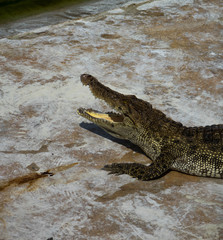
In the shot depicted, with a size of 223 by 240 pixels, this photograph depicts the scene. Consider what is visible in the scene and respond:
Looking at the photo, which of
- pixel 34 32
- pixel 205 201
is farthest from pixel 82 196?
pixel 34 32

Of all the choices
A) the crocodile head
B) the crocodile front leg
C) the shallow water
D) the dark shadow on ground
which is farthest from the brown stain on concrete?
the shallow water

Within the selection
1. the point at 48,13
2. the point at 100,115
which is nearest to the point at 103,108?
the point at 100,115

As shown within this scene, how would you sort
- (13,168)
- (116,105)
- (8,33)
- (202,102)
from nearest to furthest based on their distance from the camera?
(13,168)
(116,105)
(202,102)
(8,33)

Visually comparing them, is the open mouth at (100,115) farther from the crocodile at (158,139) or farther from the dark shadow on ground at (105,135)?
the dark shadow on ground at (105,135)

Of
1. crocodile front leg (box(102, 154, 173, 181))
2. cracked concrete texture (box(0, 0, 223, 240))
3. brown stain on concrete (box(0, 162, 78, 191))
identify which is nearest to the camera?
cracked concrete texture (box(0, 0, 223, 240))

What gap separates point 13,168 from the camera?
13.8 feet

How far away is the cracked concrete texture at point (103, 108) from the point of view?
354 cm

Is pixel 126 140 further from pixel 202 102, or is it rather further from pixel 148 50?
pixel 148 50

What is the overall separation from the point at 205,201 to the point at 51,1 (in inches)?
358

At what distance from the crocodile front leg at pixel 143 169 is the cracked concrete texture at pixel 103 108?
A: 87mm

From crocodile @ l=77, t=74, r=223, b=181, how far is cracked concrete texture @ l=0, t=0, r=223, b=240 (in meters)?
0.13

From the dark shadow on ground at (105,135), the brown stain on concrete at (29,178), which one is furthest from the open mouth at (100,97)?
the brown stain on concrete at (29,178)

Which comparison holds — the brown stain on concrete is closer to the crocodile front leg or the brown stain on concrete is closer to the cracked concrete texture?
the cracked concrete texture

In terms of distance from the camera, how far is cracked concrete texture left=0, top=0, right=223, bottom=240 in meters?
3.54
